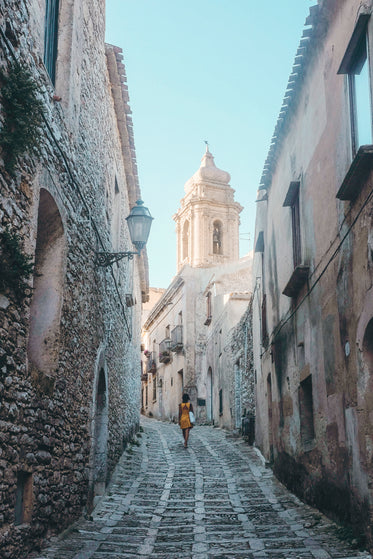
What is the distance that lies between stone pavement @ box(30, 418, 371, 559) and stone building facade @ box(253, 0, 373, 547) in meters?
0.38

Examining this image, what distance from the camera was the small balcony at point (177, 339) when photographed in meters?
31.2

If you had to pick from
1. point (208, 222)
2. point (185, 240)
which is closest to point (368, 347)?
point (208, 222)

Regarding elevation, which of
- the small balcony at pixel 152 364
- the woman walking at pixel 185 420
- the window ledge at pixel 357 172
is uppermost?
the small balcony at pixel 152 364

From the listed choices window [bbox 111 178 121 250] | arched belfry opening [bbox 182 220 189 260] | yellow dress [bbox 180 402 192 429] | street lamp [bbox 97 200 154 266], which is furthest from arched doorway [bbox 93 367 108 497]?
arched belfry opening [bbox 182 220 189 260]

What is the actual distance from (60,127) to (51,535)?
4.10 metres

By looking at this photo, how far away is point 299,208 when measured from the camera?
9.41 meters

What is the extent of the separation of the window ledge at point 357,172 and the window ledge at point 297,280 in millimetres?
2421

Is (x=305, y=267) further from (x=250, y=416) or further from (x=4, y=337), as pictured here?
(x=250, y=416)

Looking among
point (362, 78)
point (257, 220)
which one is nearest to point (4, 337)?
point (362, 78)

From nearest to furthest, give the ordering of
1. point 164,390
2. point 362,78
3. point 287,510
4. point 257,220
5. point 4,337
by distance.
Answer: point 4,337
point 362,78
point 287,510
point 257,220
point 164,390

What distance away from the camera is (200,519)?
7.97 meters

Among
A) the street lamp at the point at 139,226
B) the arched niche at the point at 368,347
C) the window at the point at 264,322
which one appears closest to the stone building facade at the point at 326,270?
the arched niche at the point at 368,347

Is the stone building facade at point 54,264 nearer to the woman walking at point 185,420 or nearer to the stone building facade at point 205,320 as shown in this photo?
the woman walking at point 185,420

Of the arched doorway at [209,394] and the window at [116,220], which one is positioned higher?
the window at [116,220]
